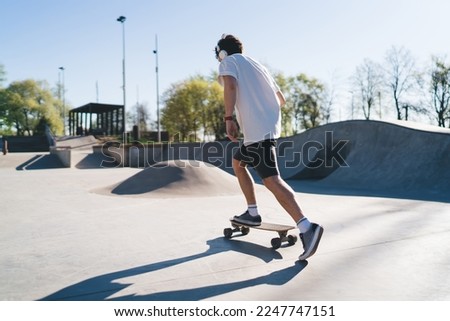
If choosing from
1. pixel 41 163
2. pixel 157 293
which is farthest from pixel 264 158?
pixel 41 163

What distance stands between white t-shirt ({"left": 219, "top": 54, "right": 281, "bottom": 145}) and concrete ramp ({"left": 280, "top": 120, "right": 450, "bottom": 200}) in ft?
19.0

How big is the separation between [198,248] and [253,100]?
145cm

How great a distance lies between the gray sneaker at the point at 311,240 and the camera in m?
2.77

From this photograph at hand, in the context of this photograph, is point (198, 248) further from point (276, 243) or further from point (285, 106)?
point (285, 106)

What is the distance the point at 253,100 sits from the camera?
10.2ft

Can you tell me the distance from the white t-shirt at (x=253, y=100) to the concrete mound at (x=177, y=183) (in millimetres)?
4271

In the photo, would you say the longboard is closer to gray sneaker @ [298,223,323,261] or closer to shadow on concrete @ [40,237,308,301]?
shadow on concrete @ [40,237,308,301]

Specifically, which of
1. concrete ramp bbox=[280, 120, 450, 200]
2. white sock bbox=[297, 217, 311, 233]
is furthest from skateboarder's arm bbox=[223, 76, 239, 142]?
concrete ramp bbox=[280, 120, 450, 200]

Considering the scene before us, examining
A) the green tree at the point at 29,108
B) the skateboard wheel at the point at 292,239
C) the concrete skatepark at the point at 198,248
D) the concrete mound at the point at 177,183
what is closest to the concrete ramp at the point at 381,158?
the concrete skatepark at the point at 198,248

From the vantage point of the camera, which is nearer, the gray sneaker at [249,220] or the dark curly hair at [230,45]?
the dark curly hair at [230,45]

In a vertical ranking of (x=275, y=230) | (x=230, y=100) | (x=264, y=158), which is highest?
(x=230, y=100)

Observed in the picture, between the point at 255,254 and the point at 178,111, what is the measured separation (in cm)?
4064

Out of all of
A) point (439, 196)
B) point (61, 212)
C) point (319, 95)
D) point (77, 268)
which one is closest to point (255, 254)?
point (77, 268)

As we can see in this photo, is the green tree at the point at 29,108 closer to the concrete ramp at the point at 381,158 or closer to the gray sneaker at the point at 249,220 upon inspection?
the concrete ramp at the point at 381,158
